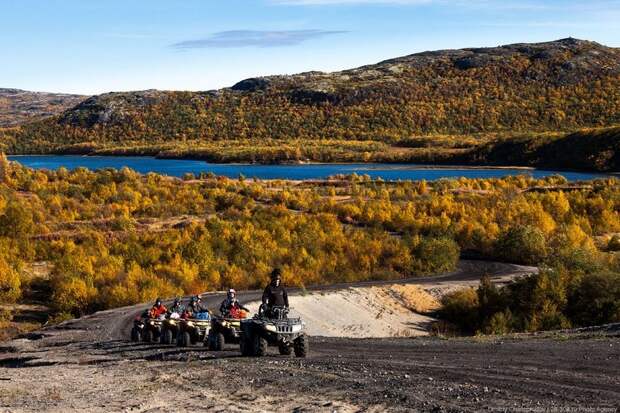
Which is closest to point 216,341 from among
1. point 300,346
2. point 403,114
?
point 300,346

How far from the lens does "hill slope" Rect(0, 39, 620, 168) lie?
154000 mm

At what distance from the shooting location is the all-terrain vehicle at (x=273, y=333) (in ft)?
58.6

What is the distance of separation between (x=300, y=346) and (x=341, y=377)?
133 inches

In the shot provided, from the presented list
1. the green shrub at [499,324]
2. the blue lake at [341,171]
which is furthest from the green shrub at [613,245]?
the blue lake at [341,171]

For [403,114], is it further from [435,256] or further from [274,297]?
[274,297]

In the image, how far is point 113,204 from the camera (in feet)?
200

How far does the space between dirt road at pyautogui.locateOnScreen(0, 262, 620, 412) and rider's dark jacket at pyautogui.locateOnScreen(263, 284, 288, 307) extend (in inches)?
49.3

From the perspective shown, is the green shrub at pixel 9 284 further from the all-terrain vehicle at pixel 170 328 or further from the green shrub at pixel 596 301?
the green shrub at pixel 596 301

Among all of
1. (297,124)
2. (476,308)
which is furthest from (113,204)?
(297,124)

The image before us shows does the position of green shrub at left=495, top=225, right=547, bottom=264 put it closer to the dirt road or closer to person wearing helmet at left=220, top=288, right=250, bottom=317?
the dirt road

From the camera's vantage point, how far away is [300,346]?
722 inches

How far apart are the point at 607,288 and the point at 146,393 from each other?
68.7 ft

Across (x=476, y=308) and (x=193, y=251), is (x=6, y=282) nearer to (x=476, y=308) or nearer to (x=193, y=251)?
(x=193, y=251)

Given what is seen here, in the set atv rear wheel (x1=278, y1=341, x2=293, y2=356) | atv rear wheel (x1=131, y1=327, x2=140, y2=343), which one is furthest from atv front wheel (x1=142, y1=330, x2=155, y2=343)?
atv rear wheel (x1=278, y1=341, x2=293, y2=356)
